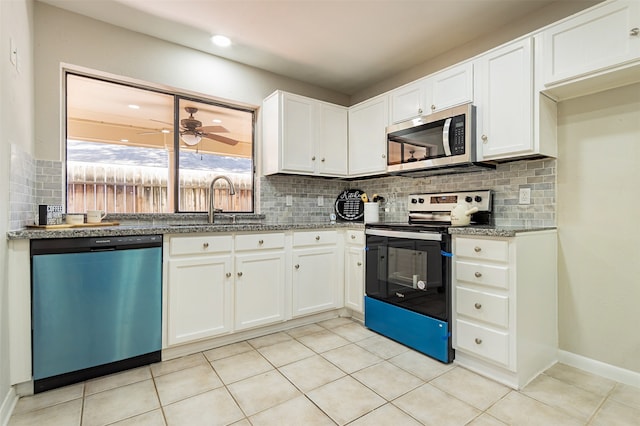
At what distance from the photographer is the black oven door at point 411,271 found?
2.19 metres

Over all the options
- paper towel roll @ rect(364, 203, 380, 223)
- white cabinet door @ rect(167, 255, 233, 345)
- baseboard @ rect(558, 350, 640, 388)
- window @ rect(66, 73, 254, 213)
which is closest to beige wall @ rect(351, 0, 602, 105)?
paper towel roll @ rect(364, 203, 380, 223)

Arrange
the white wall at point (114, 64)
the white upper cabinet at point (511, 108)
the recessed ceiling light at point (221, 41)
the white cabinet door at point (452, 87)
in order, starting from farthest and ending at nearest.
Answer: the recessed ceiling light at point (221, 41)
the white cabinet door at point (452, 87)
the white wall at point (114, 64)
the white upper cabinet at point (511, 108)

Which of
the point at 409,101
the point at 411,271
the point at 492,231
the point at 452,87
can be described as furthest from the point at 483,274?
the point at 409,101

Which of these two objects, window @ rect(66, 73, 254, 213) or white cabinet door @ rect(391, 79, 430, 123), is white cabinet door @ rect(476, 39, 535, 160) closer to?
white cabinet door @ rect(391, 79, 430, 123)

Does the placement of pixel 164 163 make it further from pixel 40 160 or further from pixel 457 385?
pixel 457 385

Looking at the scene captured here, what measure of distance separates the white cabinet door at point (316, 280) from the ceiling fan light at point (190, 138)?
4.74 ft

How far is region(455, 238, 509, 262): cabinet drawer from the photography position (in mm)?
1918

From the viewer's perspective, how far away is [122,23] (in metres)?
2.50

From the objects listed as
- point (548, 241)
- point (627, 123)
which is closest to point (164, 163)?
point (548, 241)

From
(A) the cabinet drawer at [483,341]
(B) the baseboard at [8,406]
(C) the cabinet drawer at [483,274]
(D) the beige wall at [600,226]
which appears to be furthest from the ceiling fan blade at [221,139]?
(D) the beige wall at [600,226]

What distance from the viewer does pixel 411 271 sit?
2432 mm

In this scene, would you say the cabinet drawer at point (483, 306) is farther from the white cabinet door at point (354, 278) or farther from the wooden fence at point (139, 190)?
the wooden fence at point (139, 190)

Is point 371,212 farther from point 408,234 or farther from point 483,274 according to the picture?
point 483,274

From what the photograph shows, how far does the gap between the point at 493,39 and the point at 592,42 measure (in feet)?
2.88
